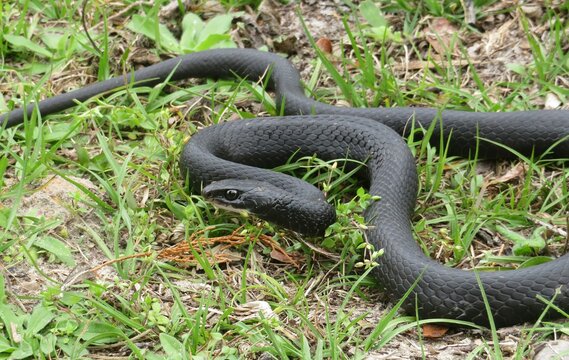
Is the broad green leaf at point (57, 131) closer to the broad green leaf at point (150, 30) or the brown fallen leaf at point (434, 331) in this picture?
the broad green leaf at point (150, 30)

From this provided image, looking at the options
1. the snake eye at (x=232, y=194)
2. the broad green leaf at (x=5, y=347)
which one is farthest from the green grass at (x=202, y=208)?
the snake eye at (x=232, y=194)

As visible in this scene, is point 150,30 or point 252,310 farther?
point 150,30

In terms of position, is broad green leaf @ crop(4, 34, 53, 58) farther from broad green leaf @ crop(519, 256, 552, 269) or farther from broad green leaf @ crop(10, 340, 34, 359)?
broad green leaf @ crop(519, 256, 552, 269)

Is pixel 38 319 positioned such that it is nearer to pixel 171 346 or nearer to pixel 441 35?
pixel 171 346

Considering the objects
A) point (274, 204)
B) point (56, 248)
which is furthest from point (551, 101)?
point (56, 248)

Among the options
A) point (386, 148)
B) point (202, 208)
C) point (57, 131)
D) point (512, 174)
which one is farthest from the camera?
point (57, 131)

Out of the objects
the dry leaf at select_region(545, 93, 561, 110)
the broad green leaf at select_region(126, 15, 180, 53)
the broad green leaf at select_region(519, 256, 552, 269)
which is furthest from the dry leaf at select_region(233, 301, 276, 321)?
the broad green leaf at select_region(126, 15, 180, 53)

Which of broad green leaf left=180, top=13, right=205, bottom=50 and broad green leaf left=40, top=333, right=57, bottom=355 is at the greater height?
broad green leaf left=180, top=13, right=205, bottom=50

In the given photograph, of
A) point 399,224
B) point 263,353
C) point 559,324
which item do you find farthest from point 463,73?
point 263,353
